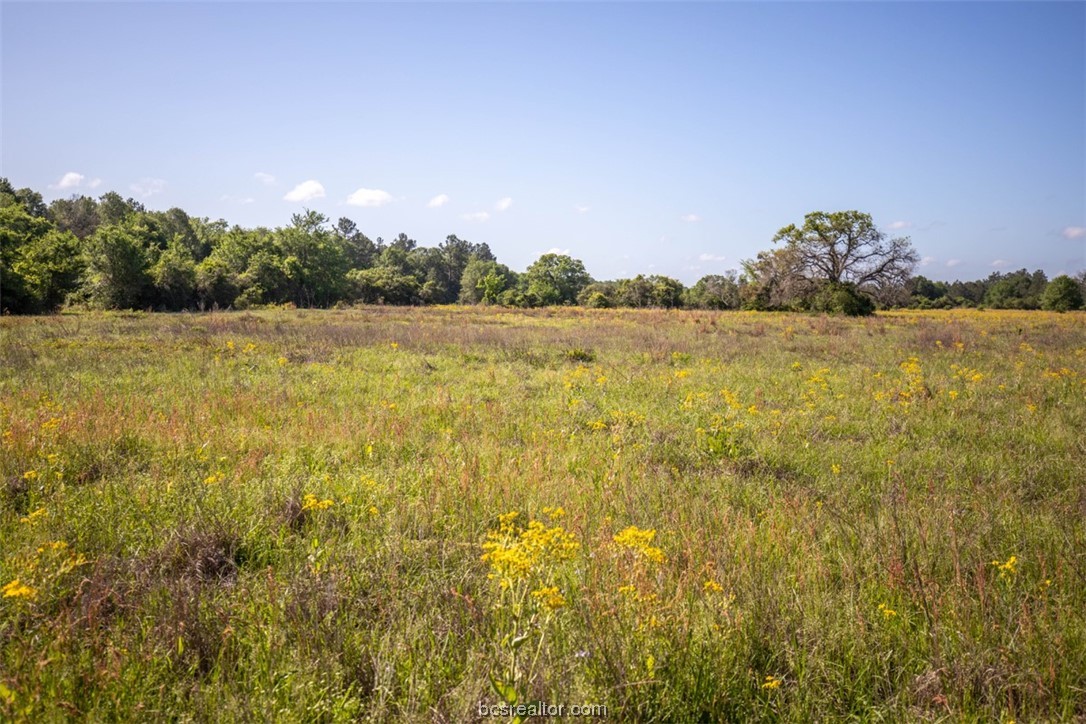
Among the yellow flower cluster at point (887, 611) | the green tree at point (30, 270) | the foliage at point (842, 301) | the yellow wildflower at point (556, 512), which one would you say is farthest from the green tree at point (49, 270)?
the foliage at point (842, 301)

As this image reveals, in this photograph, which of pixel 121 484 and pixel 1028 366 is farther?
pixel 1028 366

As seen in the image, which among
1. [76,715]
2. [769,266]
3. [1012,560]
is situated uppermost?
[769,266]

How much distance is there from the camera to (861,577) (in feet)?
10.6

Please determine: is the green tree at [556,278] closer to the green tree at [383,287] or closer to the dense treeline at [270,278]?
the dense treeline at [270,278]

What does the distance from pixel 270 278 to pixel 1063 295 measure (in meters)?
Answer: 81.2

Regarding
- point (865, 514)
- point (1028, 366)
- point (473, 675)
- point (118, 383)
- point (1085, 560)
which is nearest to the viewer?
point (473, 675)

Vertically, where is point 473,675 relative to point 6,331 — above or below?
below

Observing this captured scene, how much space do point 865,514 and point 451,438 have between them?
14.8ft

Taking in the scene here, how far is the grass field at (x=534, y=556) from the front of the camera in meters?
2.21

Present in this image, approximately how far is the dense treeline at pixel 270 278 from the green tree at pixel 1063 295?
119 mm

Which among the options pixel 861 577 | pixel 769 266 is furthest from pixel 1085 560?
pixel 769 266

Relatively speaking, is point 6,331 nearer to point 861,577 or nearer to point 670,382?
point 670,382

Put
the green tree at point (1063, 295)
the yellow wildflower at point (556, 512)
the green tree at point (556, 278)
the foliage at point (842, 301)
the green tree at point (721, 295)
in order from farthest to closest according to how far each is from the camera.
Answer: the green tree at point (556, 278)
the green tree at point (721, 295)
the green tree at point (1063, 295)
the foliage at point (842, 301)
the yellow wildflower at point (556, 512)

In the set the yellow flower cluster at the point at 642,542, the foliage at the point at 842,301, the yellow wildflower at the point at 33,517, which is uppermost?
the foliage at the point at 842,301
